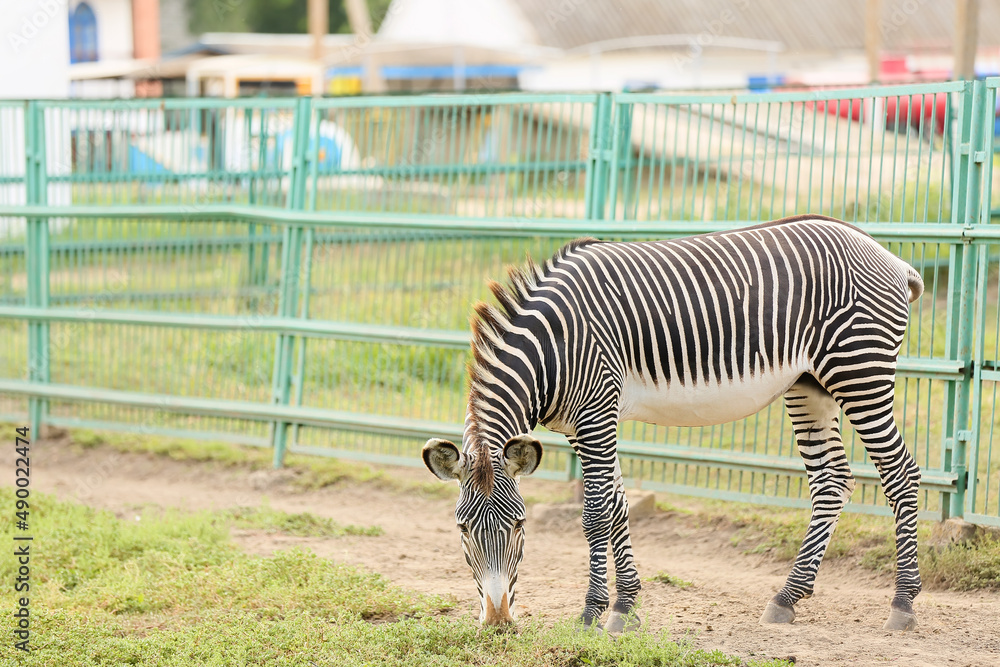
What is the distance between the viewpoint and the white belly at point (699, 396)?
448 centimetres

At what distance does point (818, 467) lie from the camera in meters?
4.76

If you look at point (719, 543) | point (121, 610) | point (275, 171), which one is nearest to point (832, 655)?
point (719, 543)

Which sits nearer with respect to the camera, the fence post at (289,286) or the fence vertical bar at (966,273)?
the fence vertical bar at (966,273)

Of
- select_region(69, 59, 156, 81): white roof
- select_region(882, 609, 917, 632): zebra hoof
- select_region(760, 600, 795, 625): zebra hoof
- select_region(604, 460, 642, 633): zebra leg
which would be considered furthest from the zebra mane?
select_region(69, 59, 156, 81): white roof

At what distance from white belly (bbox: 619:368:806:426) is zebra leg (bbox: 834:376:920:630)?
1.00 ft

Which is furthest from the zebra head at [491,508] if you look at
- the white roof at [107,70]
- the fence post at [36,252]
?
the white roof at [107,70]

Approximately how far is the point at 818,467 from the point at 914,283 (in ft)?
3.30

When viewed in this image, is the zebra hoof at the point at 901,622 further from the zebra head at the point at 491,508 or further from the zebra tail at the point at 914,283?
the zebra head at the point at 491,508

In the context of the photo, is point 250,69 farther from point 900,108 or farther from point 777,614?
point 777,614

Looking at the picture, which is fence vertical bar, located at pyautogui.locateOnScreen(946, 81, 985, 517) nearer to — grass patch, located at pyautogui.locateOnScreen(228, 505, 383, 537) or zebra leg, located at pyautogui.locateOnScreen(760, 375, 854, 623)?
zebra leg, located at pyautogui.locateOnScreen(760, 375, 854, 623)

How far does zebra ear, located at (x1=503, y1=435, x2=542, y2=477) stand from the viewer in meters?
3.84

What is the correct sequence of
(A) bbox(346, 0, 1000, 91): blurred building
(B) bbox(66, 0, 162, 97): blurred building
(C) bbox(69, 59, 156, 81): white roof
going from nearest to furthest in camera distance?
(C) bbox(69, 59, 156, 81): white roof < (A) bbox(346, 0, 1000, 91): blurred building < (B) bbox(66, 0, 162, 97): blurred building

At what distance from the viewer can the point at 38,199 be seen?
26.1ft

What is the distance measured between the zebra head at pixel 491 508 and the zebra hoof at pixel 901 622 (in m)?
1.69
